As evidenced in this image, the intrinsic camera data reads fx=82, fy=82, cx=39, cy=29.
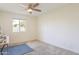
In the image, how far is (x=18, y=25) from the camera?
3.45 feet

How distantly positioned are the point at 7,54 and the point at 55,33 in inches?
27.5

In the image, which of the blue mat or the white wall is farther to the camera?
the white wall

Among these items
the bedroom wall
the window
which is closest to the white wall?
the bedroom wall

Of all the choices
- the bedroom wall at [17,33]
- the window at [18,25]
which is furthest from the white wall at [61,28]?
the window at [18,25]

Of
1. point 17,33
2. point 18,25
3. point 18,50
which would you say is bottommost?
point 18,50

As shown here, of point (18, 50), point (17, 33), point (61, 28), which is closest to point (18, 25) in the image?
point (17, 33)

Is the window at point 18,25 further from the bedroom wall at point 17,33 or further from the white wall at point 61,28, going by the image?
the white wall at point 61,28

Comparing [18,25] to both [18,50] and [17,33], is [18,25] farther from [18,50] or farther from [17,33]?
[18,50]

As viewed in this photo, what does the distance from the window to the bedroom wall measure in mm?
43

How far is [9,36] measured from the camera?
1031 millimetres

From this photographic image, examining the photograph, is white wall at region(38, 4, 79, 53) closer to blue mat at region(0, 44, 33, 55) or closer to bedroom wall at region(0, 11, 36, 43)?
bedroom wall at region(0, 11, 36, 43)

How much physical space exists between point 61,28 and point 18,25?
23.2 inches

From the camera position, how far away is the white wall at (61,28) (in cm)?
106

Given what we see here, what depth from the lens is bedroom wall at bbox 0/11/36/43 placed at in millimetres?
997
